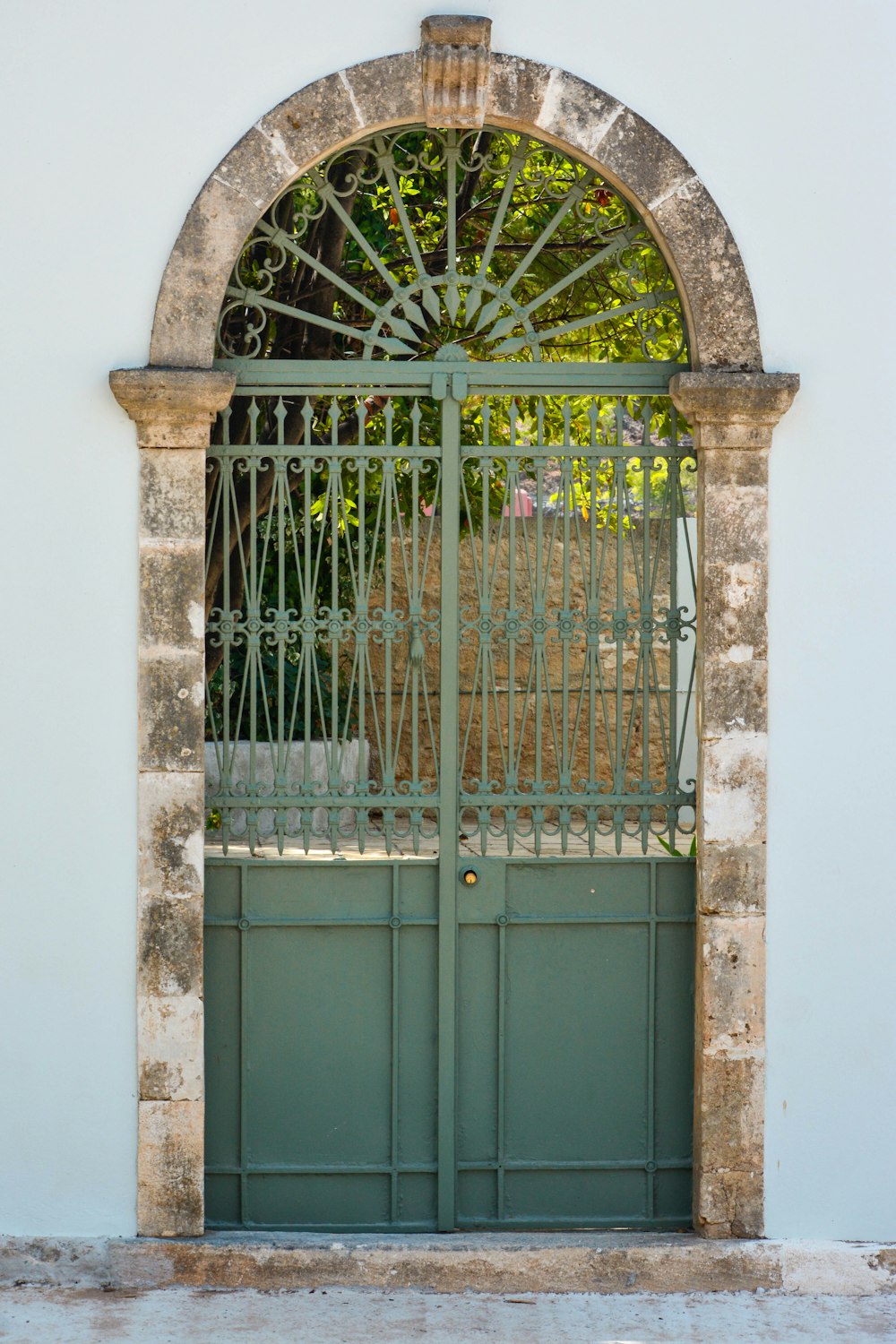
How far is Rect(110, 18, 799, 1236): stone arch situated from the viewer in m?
4.13

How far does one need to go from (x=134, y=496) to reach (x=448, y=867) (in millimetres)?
1542

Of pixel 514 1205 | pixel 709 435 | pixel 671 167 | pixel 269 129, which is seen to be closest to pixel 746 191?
pixel 671 167

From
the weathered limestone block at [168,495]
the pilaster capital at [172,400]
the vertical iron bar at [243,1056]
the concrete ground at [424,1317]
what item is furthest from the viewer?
the vertical iron bar at [243,1056]

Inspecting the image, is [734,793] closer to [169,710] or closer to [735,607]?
[735,607]

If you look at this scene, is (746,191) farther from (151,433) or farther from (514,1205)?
(514,1205)

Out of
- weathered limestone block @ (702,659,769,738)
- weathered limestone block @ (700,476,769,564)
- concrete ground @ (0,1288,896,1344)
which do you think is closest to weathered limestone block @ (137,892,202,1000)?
concrete ground @ (0,1288,896,1344)

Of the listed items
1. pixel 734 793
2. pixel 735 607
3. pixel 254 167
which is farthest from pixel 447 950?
pixel 254 167

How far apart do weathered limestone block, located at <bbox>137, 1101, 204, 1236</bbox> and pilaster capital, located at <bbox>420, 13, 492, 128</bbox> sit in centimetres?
320

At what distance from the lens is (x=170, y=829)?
415cm

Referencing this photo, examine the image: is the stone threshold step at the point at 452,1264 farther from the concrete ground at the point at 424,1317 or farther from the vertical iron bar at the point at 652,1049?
the vertical iron bar at the point at 652,1049

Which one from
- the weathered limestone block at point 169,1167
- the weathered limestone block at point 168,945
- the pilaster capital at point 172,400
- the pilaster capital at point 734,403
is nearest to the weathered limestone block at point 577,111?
the pilaster capital at point 734,403

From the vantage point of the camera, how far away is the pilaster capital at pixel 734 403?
13.5 ft

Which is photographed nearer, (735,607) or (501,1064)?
(735,607)

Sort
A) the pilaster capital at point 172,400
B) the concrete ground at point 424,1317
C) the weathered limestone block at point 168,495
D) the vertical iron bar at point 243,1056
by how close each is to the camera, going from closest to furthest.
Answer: the concrete ground at point 424,1317 < the pilaster capital at point 172,400 < the weathered limestone block at point 168,495 < the vertical iron bar at point 243,1056
